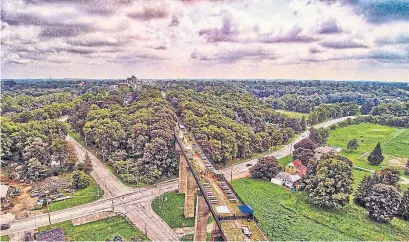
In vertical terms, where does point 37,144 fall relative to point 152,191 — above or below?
above

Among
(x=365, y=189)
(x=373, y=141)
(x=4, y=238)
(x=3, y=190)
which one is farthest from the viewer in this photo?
(x=373, y=141)

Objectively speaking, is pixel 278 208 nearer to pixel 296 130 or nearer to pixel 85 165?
pixel 85 165

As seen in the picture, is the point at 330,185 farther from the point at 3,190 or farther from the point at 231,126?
the point at 3,190

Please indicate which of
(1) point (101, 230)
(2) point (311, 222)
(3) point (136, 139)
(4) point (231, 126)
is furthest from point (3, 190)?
(4) point (231, 126)

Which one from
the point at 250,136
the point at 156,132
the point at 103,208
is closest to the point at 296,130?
the point at 250,136

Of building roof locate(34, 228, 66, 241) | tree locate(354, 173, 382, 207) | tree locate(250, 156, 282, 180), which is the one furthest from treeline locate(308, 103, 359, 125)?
building roof locate(34, 228, 66, 241)

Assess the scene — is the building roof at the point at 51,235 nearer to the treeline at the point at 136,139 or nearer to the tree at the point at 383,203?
the treeline at the point at 136,139

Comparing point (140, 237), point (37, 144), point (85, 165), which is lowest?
point (140, 237)
